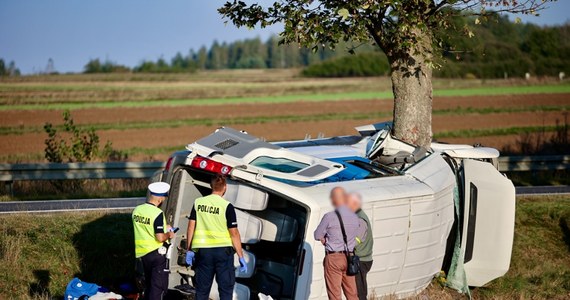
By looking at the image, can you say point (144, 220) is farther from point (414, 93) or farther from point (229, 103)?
point (229, 103)

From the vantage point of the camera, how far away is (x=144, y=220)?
9312 millimetres

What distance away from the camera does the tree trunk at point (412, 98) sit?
13.7m

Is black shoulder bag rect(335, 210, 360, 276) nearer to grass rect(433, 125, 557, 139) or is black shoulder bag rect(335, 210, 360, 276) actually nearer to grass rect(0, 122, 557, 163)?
grass rect(0, 122, 557, 163)

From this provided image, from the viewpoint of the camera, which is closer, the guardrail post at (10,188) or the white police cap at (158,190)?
the white police cap at (158,190)

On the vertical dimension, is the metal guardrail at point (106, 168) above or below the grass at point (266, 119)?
above

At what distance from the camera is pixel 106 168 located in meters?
19.7

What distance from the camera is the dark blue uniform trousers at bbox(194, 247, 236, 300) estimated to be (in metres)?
9.20

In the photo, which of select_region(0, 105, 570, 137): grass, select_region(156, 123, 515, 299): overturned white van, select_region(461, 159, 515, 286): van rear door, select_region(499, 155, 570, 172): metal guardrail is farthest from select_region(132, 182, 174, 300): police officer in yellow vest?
select_region(0, 105, 570, 137): grass

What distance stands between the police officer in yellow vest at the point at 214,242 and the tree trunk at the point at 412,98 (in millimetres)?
5377

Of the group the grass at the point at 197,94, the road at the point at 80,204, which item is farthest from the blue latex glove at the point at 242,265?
the grass at the point at 197,94

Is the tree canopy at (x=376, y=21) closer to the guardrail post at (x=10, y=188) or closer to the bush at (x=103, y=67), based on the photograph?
the guardrail post at (x=10, y=188)

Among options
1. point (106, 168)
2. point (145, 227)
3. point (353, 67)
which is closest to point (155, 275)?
point (145, 227)

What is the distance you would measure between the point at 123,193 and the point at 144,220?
10.1 metres

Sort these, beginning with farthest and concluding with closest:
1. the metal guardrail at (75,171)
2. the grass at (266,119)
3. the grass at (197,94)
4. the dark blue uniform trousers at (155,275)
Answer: the grass at (197,94), the grass at (266,119), the metal guardrail at (75,171), the dark blue uniform trousers at (155,275)
